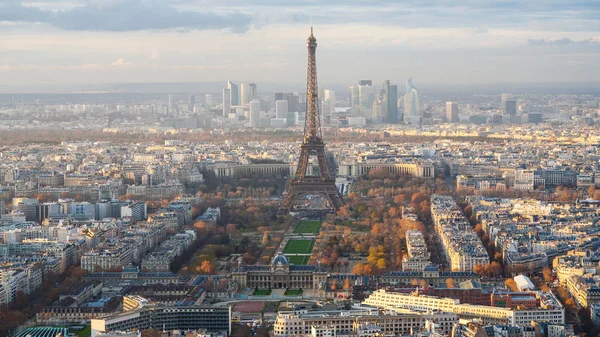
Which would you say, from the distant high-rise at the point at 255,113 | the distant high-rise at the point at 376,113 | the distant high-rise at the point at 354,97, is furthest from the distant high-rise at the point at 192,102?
the distant high-rise at the point at 376,113

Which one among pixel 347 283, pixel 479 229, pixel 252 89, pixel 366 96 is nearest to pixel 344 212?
pixel 479 229

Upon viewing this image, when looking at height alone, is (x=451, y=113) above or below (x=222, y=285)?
above

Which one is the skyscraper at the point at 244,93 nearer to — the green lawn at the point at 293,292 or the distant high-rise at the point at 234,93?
the distant high-rise at the point at 234,93

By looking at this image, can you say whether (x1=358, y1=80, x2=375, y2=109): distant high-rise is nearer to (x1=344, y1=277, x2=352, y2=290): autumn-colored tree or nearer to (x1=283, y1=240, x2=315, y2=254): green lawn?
(x1=283, y1=240, x2=315, y2=254): green lawn

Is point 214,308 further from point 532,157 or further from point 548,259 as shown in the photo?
point 532,157

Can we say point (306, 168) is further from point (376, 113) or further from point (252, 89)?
point (252, 89)

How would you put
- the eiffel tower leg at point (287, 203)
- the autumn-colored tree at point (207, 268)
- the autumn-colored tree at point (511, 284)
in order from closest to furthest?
the autumn-colored tree at point (511, 284)
the autumn-colored tree at point (207, 268)
the eiffel tower leg at point (287, 203)
